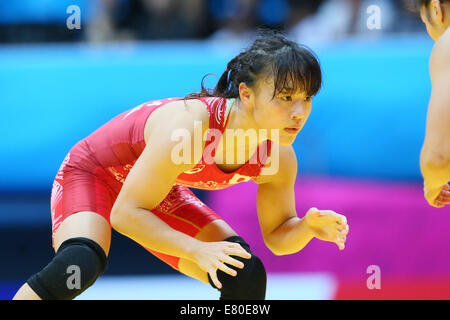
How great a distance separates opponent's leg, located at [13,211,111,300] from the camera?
212 cm

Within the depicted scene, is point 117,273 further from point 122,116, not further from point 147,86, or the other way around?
point 122,116

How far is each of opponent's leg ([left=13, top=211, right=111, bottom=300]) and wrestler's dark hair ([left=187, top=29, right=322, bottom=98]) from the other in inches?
28.3

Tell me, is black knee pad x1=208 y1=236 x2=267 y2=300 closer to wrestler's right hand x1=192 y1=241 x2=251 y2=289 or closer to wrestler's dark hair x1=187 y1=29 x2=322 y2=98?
wrestler's right hand x1=192 y1=241 x2=251 y2=289

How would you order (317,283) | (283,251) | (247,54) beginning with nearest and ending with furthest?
1. (247,54)
2. (283,251)
3. (317,283)

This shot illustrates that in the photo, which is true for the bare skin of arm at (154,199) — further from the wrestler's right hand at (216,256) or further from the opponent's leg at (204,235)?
the opponent's leg at (204,235)

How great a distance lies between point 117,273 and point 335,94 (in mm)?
1644

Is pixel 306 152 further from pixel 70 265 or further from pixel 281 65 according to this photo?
pixel 70 265

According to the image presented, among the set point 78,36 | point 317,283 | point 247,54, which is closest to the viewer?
point 247,54

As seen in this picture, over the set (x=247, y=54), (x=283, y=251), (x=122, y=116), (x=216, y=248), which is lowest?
(x=283, y=251)

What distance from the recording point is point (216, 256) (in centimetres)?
203

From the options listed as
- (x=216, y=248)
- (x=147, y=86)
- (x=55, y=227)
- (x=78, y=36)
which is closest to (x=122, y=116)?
(x=55, y=227)

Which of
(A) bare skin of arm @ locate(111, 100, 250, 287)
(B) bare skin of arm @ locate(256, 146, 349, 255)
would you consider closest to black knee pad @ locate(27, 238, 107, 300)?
(A) bare skin of arm @ locate(111, 100, 250, 287)

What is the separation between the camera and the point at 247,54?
2281mm

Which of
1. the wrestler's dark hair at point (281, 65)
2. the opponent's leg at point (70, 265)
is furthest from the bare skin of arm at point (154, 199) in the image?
the wrestler's dark hair at point (281, 65)
